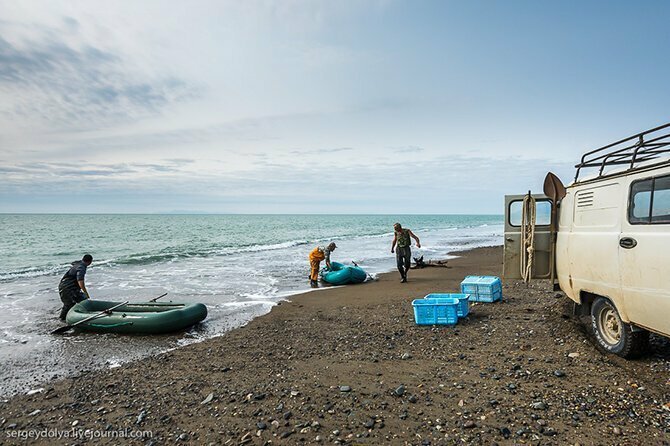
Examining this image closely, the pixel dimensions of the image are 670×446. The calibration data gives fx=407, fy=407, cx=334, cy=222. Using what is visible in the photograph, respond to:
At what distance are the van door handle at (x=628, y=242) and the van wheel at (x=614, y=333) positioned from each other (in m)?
1.07

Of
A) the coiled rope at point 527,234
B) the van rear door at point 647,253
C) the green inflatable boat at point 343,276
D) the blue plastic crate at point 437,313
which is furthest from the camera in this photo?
the green inflatable boat at point 343,276

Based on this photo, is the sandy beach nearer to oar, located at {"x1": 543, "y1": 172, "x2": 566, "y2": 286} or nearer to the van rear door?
the van rear door

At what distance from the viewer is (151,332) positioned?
9602 mm

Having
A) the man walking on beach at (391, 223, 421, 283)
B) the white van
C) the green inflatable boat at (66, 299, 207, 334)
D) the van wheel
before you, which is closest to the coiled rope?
the white van

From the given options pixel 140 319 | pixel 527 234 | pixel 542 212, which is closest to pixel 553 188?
pixel 542 212

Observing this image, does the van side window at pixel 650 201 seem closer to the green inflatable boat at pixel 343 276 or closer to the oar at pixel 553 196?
the oar at pixel 553 196

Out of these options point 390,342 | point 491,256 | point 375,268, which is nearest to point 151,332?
point 390,342

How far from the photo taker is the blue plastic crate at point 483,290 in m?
10.5

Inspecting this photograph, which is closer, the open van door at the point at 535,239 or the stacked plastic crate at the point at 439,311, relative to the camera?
the open van door at the point at 535,239

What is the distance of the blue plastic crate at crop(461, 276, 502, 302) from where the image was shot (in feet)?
34.5

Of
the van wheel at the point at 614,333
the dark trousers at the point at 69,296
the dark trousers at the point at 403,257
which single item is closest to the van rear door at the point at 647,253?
the van wheel at the point at 614,333

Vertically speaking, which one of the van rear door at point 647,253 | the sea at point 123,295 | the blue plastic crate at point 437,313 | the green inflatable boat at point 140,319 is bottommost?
the sea at point 123,295

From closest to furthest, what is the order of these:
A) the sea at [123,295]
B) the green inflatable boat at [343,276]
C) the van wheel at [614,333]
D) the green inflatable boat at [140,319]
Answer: the van wheel at [614,333] → the sea at [123,295] → the green inflatable boat at [140,319] → the green inflatable boat at [343,276]

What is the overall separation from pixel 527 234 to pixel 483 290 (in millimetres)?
3184
